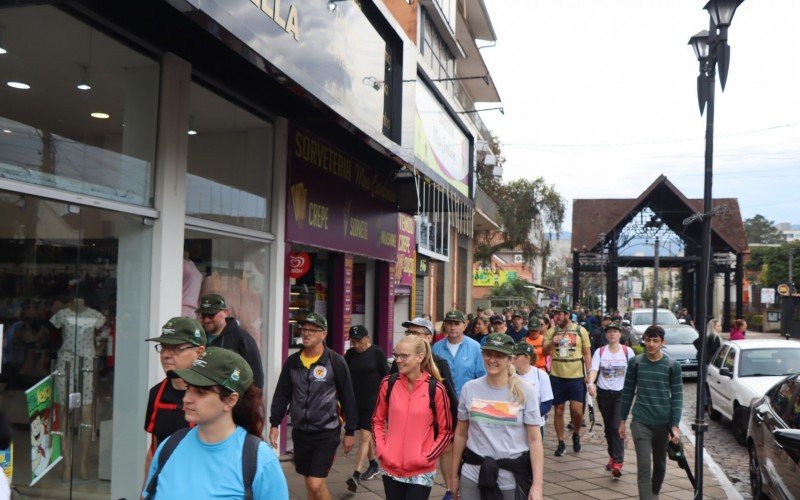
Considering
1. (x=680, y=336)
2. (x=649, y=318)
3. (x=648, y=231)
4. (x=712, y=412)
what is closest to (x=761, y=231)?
(x=648, y=231)

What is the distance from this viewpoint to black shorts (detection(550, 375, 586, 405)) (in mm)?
9586

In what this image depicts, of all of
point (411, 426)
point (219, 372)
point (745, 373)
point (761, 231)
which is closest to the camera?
point (219, 372)

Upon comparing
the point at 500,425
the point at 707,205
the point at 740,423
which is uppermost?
the point at 707,205

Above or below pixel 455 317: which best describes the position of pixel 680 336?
below

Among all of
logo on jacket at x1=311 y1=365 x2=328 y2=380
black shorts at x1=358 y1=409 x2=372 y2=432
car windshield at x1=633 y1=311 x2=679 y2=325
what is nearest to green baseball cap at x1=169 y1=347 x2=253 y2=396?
logo on jacket at x1=311 y1=365 x2=328 y2=380

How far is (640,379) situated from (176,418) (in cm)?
465

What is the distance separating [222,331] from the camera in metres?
5.90

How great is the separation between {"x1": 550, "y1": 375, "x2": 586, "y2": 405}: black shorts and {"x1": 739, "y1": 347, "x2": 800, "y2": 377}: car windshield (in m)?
3.53

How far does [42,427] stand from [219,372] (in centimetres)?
346

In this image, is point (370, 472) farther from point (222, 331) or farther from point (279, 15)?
point (279, 15)

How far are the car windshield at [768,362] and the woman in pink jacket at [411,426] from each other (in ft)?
27.7

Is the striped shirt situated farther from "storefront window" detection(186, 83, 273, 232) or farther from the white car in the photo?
"storefront window" detection(186, 83, 273, 232)

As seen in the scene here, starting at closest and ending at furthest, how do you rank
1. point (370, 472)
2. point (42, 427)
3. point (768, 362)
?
point (42, 427) < point (370, 472) < point (768, 362)

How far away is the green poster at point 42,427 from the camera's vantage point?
5.39m
